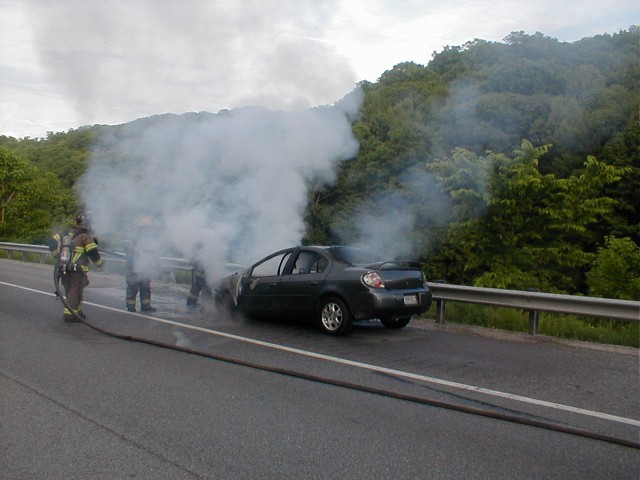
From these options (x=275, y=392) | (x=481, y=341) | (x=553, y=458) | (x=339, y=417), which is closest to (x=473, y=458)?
(x=553, y=458)

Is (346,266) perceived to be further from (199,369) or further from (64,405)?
(64,405)

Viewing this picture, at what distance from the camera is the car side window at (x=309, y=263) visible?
360 inches

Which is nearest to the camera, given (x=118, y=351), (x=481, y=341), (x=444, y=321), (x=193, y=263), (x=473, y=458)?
(x=473, y=458)

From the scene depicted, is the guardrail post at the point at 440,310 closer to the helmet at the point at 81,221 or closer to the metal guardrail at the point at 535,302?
the metal guardrail at the point at 535,302

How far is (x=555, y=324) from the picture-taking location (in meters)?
9.45

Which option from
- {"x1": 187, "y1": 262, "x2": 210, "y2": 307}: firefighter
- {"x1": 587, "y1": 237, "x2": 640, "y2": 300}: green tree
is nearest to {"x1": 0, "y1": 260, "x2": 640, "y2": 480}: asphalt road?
{"x1": 187, "y1": 262, "x2": 210, "y2": 307}: firefighter

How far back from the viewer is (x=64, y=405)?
17.5 ft

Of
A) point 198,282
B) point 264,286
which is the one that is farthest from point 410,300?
point 198,282

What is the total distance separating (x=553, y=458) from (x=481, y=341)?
172 inches

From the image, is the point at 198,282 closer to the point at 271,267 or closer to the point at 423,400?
the point at 271,267

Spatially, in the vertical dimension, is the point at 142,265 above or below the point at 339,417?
above

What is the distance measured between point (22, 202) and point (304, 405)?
1253 inches

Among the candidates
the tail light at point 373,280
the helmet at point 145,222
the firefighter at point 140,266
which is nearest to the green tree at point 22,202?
the helmet at point 145,222

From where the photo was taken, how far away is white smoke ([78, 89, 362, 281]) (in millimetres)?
11695
